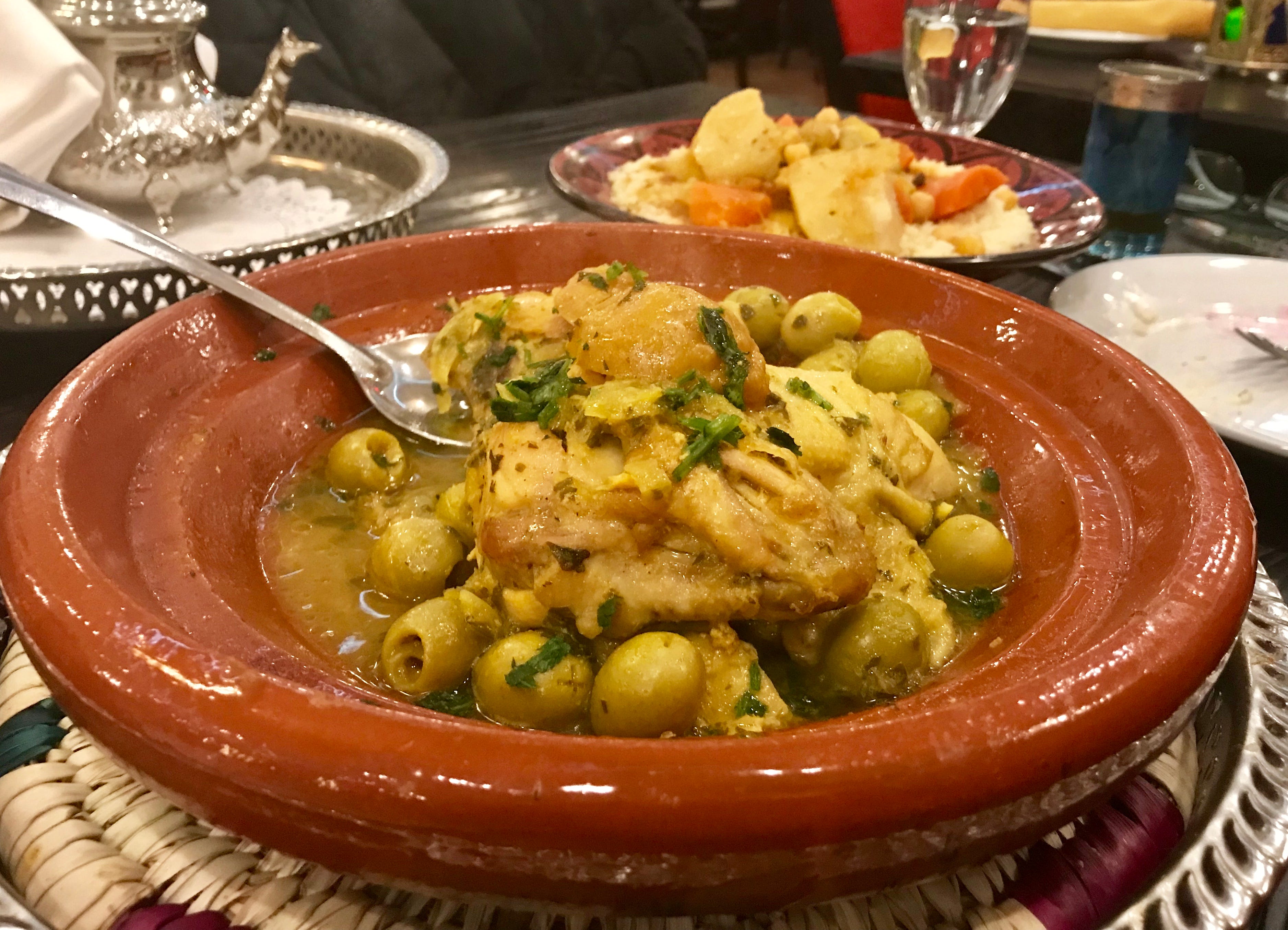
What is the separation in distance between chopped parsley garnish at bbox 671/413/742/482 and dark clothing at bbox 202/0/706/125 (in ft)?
16.1

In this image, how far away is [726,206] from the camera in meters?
3.01

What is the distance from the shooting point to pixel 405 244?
2.13 meters

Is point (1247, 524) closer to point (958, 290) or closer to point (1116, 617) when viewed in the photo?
point (1116, 617)

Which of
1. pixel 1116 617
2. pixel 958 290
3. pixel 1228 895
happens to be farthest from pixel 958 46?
pixel 1228 895

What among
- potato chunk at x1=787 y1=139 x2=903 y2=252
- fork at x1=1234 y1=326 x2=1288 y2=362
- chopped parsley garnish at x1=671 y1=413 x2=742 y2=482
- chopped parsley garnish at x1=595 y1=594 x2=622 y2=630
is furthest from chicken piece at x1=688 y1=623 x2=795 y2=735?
fork at x1=1234 y1=326 x2=1288 y2=362

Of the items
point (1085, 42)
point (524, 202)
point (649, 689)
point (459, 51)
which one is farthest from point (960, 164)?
point (459, 51)

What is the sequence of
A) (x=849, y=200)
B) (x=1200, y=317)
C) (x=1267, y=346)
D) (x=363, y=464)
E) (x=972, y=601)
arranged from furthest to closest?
1. (x=849, y=200)
2. (x=1200, y=317)
3. (x=1267, y=346)
4. (x=363, y=464)
5. (x=972, y=601)

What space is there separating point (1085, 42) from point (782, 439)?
5972 millimetres

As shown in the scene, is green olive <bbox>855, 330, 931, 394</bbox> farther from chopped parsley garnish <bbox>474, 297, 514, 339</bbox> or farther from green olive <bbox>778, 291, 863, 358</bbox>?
chopped parsley garnish <bbox>474, 297, 514, 339</bbox>

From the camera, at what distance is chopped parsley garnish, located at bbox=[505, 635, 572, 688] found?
1.22 m

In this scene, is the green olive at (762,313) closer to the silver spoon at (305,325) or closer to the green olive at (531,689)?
the silver spoon at (305,325)

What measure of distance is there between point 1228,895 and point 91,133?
360 cm

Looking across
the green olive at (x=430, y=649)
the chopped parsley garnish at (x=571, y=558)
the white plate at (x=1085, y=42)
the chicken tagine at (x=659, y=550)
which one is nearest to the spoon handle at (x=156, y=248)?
the chicken tagine at (x=659, y=550)

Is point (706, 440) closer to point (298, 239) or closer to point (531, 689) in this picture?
point (531, 689)
